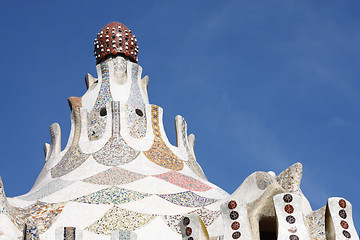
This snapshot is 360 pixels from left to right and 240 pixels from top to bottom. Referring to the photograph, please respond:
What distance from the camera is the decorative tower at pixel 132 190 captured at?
40.4 ft

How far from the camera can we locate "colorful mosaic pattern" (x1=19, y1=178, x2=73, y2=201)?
16953 mm

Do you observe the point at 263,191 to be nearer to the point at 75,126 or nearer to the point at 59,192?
the point at 59,192

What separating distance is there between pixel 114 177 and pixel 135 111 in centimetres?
246

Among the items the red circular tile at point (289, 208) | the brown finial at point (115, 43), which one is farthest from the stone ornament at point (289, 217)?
the brown finial at point (115, 43)

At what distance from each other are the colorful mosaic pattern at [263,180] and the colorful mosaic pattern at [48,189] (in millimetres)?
4760

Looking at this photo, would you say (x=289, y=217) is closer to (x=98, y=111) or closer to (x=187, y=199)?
(x=187, y=199)

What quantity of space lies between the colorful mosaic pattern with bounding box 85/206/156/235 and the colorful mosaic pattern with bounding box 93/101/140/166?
6.25 feet

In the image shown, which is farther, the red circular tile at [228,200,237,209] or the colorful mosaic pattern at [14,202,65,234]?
the colorful mosaic pattern at [14,202,65,234]

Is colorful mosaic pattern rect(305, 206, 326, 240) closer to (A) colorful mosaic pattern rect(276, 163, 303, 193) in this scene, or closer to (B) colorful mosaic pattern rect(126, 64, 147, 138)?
(A) colorful mosaic pattern rect(276, 163, 303, 193)

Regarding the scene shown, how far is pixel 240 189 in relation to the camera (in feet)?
46.4

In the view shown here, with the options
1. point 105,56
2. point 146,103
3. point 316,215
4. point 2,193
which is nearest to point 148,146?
point 146,103

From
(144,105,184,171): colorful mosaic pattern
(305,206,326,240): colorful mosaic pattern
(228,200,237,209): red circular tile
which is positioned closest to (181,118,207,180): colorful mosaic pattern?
(144,105,184,171): colorful mosaic pattern

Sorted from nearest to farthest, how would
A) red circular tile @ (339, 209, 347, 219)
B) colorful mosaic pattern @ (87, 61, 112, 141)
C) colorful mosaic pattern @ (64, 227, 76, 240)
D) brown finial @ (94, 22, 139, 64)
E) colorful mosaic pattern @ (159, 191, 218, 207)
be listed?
colorful mosaic pattern @ (64, 227, 76, 240) < red circular tile @ (339, 209, 347, 219) < colorful mosaic pattern @ (159, 191, 218, 207) < colorful mosaic pattern @ (87, 61, 112, 141) < brown finial @ (94, 22, 139, 64)

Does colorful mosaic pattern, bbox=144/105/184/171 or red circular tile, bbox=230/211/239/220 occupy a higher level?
colorful mosaic pattern, bbox=144/105/184/171
